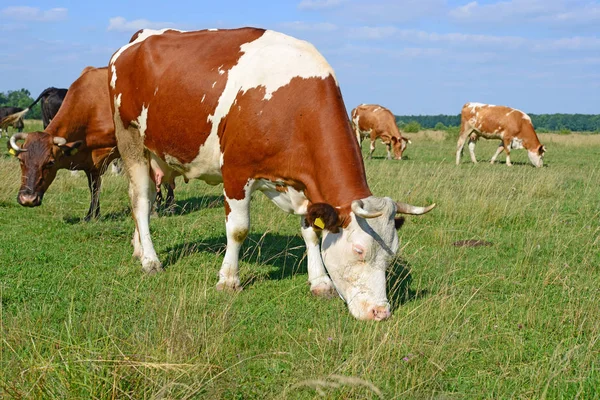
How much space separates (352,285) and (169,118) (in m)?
2.96

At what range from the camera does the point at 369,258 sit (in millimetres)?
5195

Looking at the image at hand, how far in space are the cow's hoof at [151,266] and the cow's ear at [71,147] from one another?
309 centimetres

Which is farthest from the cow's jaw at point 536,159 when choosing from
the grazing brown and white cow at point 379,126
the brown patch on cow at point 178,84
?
the brown patch on cow at point 178,84

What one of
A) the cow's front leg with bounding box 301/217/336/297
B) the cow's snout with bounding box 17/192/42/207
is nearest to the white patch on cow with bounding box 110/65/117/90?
the cow's snout with bounding box 17/192/42/207

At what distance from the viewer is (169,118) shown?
695 cm

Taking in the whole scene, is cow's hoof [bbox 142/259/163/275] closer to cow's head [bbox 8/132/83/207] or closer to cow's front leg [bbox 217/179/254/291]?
cow's front leg [bbox 217/179/254/291]

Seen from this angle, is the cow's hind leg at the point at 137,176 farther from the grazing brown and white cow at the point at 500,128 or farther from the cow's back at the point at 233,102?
the grazing brown and white cow at the point at 500,128

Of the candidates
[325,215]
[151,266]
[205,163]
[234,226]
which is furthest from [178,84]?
[325,215]

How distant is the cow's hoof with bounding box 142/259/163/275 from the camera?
276 inches

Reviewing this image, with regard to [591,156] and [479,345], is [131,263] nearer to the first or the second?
[479,345]

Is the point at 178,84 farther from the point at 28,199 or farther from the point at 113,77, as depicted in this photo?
the point at 28,199

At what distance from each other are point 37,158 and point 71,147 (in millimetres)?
517

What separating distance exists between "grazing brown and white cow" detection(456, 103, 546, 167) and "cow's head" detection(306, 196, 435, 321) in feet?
62.9

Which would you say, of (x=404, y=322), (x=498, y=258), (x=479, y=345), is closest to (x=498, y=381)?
(x=479, y=345)
